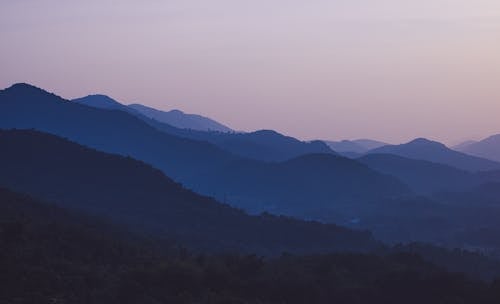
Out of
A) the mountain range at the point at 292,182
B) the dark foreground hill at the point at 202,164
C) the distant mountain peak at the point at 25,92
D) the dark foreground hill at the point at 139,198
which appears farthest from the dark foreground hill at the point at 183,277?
the distant mountain peak at the point at 25,92

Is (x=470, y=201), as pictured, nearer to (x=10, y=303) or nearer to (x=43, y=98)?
(x=43, y=98)

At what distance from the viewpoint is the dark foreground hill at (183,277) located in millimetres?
28703

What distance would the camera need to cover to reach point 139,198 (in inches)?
3155

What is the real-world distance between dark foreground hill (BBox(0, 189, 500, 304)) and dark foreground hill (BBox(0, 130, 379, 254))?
26.3 metres

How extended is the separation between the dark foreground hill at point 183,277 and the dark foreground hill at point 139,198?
2628cm

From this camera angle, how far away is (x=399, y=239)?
109 m

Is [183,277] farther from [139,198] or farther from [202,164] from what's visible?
[202,164]

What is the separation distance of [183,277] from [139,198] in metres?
49.2

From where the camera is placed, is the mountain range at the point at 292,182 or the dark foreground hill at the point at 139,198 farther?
the mountain range at the point at 292,182

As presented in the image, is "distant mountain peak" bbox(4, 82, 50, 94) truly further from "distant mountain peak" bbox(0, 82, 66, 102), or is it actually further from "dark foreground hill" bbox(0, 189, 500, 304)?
"dark foreground hill" bbox(0, 189, 500, 304)

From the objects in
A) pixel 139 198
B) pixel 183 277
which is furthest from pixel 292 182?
pixel 183 277

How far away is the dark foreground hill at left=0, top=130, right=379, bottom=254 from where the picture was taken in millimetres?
71688

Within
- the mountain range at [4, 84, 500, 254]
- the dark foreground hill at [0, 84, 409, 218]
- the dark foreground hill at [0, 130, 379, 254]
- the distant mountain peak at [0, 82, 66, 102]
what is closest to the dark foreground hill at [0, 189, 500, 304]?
the dark foreground hill at [0, 130, 379, 254]

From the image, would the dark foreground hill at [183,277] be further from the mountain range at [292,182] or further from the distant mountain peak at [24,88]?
the distant mountain peak at [24,88]
